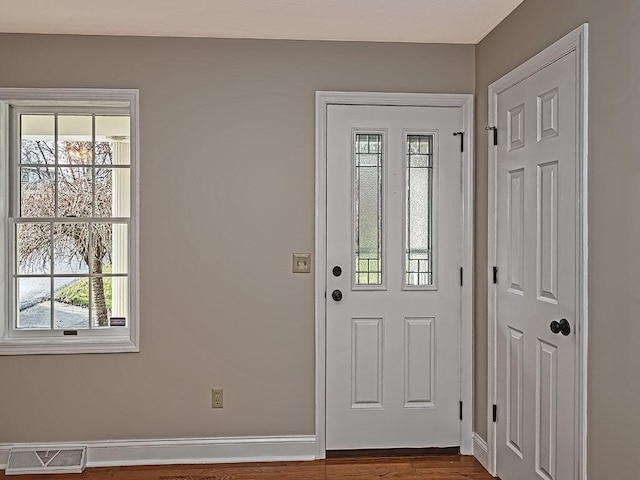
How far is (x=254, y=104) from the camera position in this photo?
3691 mm

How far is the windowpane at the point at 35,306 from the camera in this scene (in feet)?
12.2

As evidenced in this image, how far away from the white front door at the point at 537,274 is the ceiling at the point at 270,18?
49cm

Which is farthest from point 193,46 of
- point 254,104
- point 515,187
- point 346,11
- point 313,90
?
point 515,187

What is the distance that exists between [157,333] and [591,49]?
2.72 m

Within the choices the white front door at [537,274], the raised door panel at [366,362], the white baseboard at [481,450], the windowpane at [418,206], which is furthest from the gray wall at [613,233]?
the raised door panel at [366,362]

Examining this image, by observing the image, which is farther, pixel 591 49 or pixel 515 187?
pixel 515 187

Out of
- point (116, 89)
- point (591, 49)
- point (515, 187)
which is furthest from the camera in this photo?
point (116, 89)

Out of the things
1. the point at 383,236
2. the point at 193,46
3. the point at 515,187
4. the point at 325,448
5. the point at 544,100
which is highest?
the point at 193,46

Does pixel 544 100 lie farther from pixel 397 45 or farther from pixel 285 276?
pixel 285 276

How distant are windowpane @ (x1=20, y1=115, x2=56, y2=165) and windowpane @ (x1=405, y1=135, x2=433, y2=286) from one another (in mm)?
2169

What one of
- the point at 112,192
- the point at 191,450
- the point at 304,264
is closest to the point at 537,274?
the point at 304,264

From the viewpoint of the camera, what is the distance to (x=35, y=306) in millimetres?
3730

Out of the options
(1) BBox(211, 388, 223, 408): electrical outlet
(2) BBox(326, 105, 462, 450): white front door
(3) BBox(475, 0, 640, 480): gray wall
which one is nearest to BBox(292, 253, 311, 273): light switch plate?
(2) BBox(326, 105, 462, 450): white front door

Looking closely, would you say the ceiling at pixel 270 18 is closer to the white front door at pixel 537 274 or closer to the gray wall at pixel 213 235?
the gray wall at pixel 213 235
